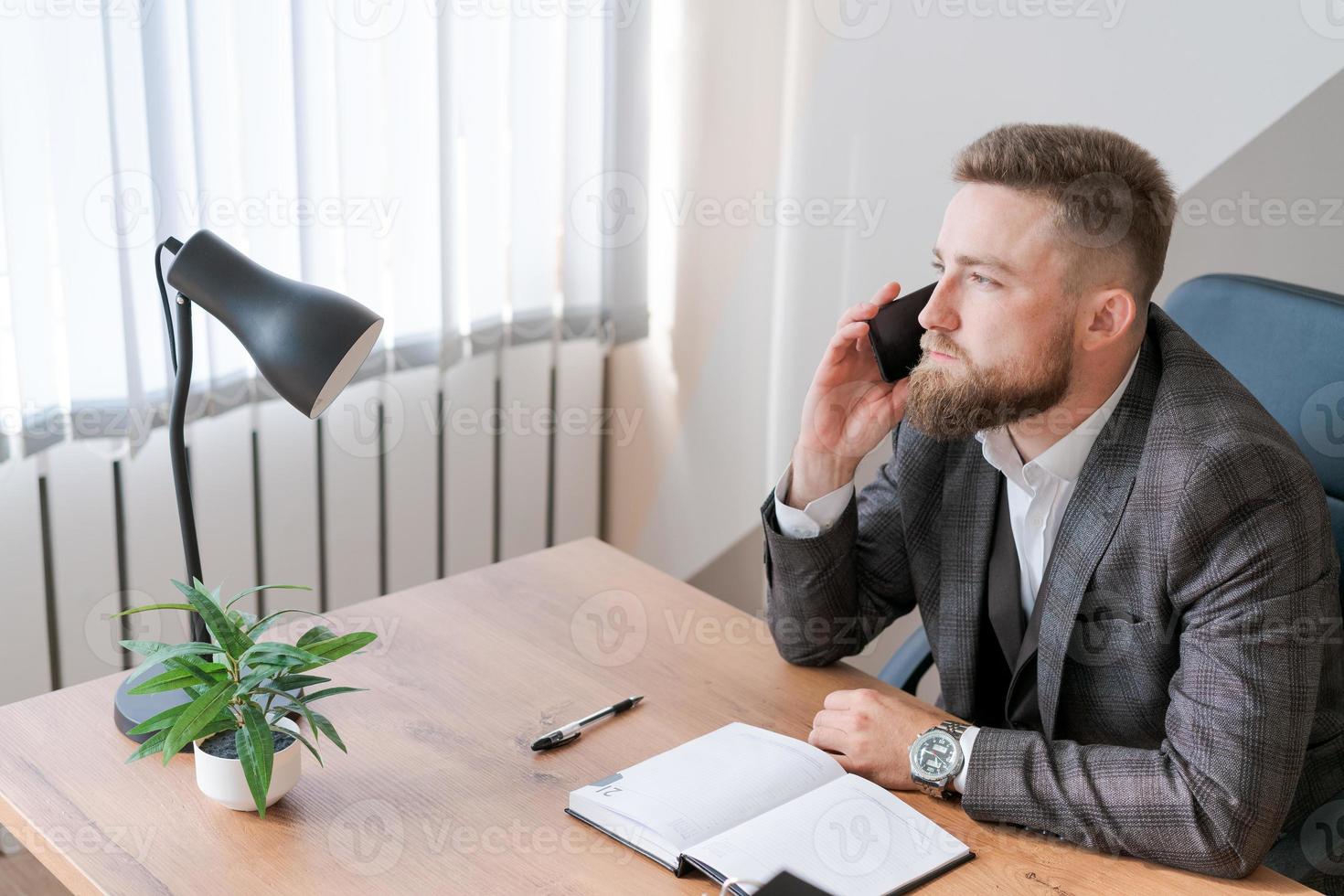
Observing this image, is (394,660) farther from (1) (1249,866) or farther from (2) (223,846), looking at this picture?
(1) (1249,866)

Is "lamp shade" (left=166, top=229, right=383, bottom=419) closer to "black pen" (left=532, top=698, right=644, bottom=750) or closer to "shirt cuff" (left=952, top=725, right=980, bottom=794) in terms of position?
"black pen" (left=532, top=698, right=644, bottom=750)

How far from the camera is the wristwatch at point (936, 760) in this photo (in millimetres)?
1218

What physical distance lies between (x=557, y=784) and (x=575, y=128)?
5.67 feet

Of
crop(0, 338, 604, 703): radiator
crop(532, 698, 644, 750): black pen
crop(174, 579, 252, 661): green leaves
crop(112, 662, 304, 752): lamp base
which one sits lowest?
crop(0, 338, 604, 703): radiator

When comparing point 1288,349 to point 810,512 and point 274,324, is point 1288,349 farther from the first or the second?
point 274,324

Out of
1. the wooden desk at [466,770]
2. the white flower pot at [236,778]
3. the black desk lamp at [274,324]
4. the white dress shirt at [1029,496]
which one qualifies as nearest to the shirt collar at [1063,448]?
the white dress shirt at [1029,496]

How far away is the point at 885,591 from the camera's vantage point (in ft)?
5.27

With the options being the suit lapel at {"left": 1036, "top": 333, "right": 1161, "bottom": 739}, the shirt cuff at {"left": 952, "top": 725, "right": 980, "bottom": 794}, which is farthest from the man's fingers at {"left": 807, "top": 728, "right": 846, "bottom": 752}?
the suit lapel at {"left": 1036, "top": 333, "right": 1161, "bottom": 739}

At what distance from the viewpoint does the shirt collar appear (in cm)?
Answer: 141

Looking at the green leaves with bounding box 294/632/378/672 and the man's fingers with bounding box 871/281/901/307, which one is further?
the man's fingers with bounding box 871/281/901/307

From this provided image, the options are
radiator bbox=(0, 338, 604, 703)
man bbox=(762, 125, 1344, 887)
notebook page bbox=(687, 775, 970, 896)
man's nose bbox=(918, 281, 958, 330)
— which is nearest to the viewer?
notebook page bbox=(687, 775, 970, 896)

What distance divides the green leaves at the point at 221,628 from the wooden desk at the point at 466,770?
6.0 inches

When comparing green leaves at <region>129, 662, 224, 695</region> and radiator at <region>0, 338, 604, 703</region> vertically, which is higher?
green leaves at <region>129, 662, 224, 695</region>

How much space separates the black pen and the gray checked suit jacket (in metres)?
0.24
